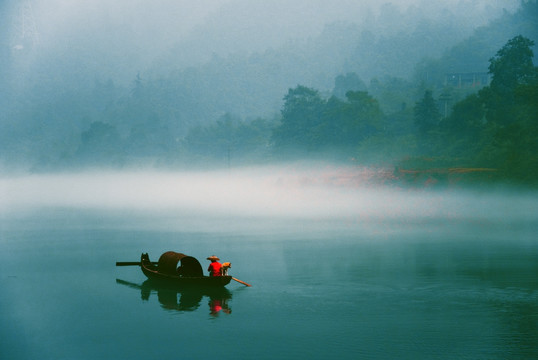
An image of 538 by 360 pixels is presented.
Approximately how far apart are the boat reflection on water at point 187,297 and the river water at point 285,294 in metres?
0.08

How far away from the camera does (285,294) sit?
30.4 meters

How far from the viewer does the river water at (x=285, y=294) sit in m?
22.6

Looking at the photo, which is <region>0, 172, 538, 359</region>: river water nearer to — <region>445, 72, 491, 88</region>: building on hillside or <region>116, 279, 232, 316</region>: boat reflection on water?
<region>116, 279, 232, 316</region>: boat reflection on water

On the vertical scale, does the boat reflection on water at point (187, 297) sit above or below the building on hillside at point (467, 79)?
below

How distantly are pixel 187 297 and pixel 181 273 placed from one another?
61.2 inches

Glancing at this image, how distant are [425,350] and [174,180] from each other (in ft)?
564

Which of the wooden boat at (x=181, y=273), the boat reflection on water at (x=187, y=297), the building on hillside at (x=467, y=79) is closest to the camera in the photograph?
the boat reflection on water at (x=187, y=297)

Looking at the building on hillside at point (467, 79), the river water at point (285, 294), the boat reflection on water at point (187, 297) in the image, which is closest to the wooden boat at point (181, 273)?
the boat reflection on water at point (187, 297)

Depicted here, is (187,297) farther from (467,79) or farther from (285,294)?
(467,79)

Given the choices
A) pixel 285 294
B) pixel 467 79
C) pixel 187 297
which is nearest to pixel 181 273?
pixel 187 297

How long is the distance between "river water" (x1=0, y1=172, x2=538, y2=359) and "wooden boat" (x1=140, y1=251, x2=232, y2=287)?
620 millimetres

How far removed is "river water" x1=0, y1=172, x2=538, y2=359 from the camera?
74.1 ft

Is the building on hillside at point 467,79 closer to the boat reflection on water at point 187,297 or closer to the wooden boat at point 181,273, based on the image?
the wooden boat at point 181,273

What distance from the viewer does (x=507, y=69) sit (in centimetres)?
9775
